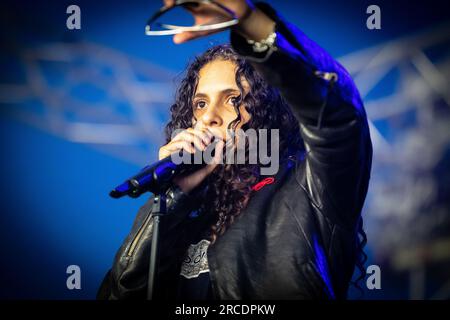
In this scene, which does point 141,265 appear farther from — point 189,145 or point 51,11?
point 51,11

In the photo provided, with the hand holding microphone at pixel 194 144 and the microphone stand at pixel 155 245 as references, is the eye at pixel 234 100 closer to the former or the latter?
the hand holding microphone at pixel 194 144

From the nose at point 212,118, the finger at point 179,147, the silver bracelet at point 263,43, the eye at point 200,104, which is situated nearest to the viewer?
the silver bracelet at point 263,43

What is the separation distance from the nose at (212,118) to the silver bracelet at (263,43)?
612 mm

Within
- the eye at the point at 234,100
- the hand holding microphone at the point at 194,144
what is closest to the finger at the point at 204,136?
the hand holding microphone at the point at 194,144

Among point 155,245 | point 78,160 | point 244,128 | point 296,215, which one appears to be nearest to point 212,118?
point 244,128

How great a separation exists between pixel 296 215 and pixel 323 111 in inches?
15.7

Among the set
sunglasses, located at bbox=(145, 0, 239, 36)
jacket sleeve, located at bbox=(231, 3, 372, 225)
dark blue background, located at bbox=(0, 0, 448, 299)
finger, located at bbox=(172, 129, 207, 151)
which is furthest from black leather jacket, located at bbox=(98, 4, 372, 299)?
dark blue background, located at bbox=(0, 0, 448, 299)

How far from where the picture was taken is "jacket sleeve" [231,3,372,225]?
39.1 inches

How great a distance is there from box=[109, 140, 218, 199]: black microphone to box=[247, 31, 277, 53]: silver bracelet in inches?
15.9

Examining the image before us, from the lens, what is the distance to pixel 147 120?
2.67m

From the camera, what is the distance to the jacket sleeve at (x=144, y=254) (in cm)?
154

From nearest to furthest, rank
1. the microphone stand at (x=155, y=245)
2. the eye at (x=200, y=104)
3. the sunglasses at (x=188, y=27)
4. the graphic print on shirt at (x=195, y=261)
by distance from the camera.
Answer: the sunglasses at (x=188, y=27), the microphone stand at (x=155, y=245), the graphic print on shirt at (x=195, y=261), the eye at (x=200, y=104)

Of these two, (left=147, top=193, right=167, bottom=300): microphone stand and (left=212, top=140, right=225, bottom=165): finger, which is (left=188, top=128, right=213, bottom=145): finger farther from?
(left=147, top=193, right=167, bottom=300): microphone stand

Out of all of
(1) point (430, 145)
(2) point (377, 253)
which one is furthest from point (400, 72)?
(2) point (377, 253)
